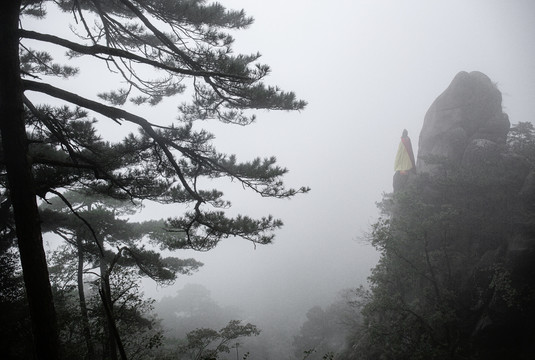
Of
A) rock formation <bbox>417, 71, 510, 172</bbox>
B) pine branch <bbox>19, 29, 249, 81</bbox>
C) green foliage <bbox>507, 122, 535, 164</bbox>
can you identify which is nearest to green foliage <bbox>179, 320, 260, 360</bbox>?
pine branch <bbox>19, 29, 249, 81</bbox>

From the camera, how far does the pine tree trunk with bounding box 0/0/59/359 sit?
2.85 m

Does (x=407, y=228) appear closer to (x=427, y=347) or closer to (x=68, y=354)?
(x=427, y=347)

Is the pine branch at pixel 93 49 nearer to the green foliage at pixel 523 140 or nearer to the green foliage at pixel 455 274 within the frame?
the green foliage at pixel 455 274

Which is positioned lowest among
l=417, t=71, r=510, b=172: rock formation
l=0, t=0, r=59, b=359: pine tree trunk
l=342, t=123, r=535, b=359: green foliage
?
l=342, t=123, r=535, b=359: green foliage

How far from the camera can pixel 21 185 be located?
3.02 meters

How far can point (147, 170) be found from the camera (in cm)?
477

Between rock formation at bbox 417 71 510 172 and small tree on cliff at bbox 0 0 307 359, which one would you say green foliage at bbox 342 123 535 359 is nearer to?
rock formation at bbox 417 71 510 172

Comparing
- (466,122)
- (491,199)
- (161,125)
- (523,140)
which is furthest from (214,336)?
(523,140)

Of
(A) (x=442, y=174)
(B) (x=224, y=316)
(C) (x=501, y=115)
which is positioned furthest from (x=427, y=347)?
(B) (x=224, y=316)

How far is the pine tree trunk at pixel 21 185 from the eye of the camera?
2.85m

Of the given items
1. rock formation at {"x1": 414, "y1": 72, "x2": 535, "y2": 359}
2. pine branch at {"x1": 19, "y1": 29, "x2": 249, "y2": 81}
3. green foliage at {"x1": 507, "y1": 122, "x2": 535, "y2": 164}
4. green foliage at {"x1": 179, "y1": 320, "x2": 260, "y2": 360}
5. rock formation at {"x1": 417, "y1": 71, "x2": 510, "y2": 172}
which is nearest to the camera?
pine branch at {"x1": 19, "y1": 29, "x2": 249, "y2": 81}

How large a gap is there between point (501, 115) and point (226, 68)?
17.1 metres

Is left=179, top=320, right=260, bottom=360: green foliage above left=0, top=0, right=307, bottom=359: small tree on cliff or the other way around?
the other way around

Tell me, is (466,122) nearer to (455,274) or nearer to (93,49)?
(455,274)
